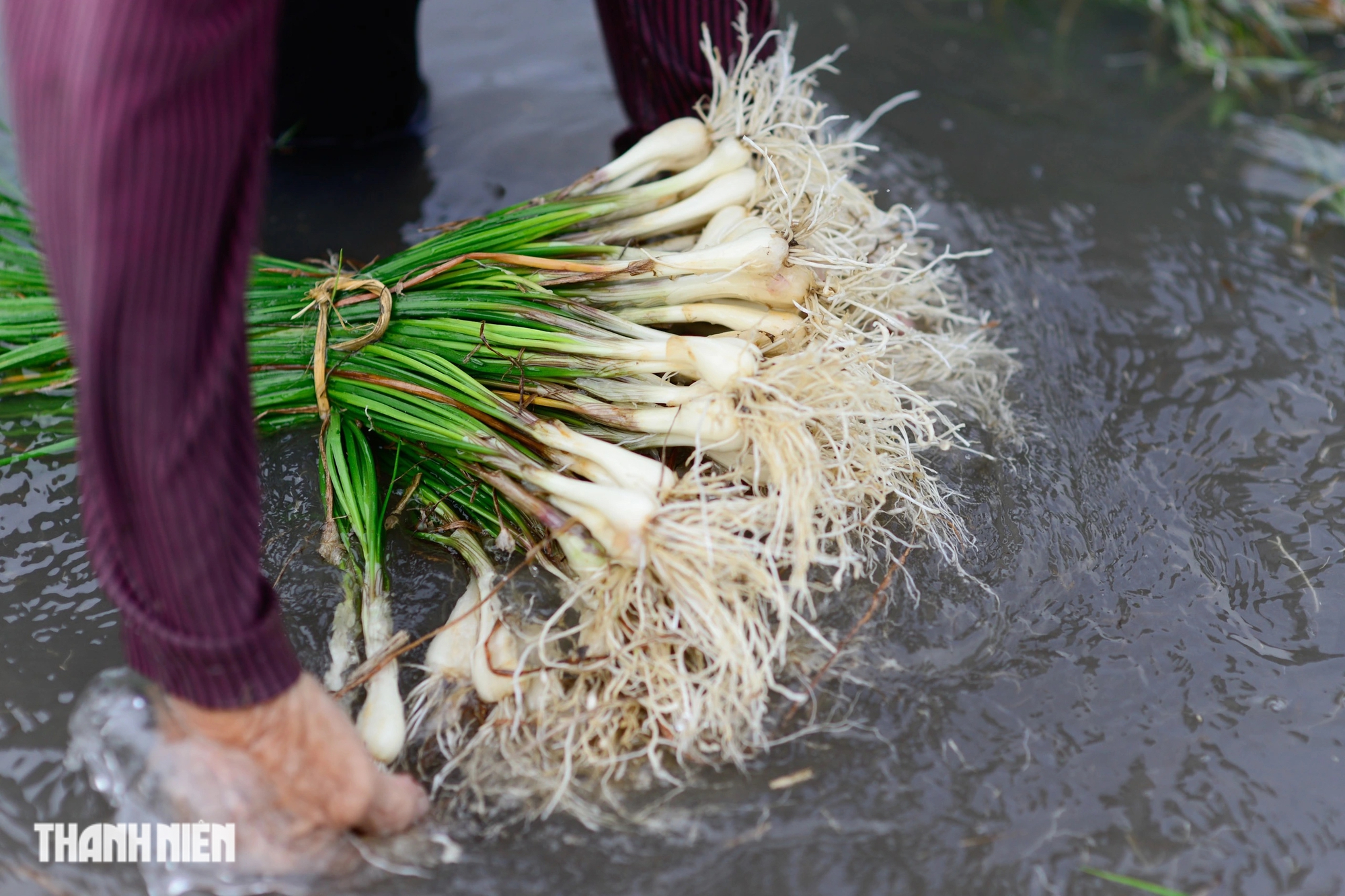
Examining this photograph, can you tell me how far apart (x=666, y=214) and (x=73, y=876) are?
125 centimetres

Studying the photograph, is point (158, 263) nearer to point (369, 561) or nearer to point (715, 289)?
point (369, 561)

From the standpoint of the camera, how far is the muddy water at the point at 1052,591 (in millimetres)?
1255

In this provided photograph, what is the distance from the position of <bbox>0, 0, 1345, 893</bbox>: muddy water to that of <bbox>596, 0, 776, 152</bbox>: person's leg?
0.49 meters

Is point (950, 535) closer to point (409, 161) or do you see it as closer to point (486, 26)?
point (409, 161)

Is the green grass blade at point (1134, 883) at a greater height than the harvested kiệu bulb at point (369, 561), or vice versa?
the harvested kiệu bulb at point (369, 561)

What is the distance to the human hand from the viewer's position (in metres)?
1.09

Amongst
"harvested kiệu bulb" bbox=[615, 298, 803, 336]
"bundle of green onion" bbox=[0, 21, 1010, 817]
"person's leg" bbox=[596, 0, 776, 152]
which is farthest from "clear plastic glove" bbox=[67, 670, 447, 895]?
"person's leg" bbox=[596, 0, 776, 152]

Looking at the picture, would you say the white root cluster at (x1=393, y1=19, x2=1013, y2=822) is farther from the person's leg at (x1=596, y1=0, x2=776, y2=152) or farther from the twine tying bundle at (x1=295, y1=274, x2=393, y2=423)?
the twine tying bundle at (x1=295, y1=274, x2=393, y2=423)

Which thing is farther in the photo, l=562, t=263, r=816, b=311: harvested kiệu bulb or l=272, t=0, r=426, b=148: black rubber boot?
l=272, t=0, r=426, b=148: black rubber boot

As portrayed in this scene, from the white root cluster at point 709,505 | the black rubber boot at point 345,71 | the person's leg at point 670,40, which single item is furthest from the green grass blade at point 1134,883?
the black rubber boot at point 345,71

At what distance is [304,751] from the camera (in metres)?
1.12

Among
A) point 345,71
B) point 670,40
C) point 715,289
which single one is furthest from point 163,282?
point 345,71

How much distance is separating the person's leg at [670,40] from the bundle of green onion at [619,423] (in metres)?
0.08

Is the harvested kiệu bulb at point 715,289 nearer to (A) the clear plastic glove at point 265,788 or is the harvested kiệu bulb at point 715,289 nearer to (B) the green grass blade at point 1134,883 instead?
(A) the clear plastic glove at point 265,788
